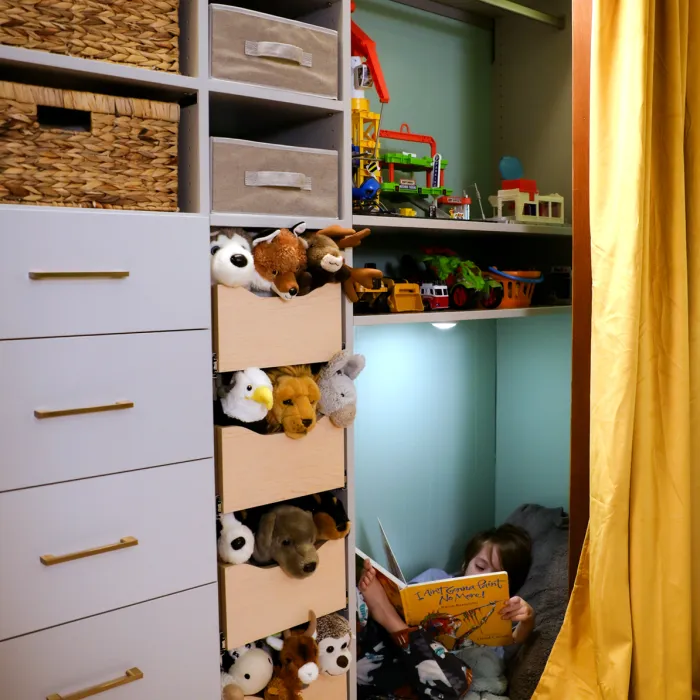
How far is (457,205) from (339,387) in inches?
33.1

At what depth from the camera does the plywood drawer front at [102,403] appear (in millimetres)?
1195

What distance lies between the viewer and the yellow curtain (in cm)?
170

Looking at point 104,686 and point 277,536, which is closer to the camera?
point 104,686

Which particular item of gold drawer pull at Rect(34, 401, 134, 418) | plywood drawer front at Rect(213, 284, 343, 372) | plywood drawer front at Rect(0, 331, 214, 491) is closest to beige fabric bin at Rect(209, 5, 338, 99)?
plywood drawer front at Rect(213, 284, 343, 372)

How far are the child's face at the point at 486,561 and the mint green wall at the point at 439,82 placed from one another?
116 cm

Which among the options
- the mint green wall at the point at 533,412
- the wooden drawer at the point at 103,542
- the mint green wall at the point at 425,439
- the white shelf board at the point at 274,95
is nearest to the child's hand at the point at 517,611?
the mint green wall at the point at 425,439

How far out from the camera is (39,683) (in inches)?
48.8

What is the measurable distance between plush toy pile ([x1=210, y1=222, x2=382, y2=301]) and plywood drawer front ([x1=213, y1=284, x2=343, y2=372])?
1.0 inches

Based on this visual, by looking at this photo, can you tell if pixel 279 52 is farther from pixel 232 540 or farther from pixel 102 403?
pixel 232 540

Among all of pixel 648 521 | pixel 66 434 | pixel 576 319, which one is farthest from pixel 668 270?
pixel 66 434

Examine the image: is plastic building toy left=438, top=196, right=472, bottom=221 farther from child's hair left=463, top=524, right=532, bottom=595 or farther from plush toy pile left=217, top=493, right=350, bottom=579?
child's hair left=463, top=524, right=532, bottom=595

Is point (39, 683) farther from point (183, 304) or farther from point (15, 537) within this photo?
point (183, 304)

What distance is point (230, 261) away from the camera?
1.41m

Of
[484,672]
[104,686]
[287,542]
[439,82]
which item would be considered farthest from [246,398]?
[439,82]
